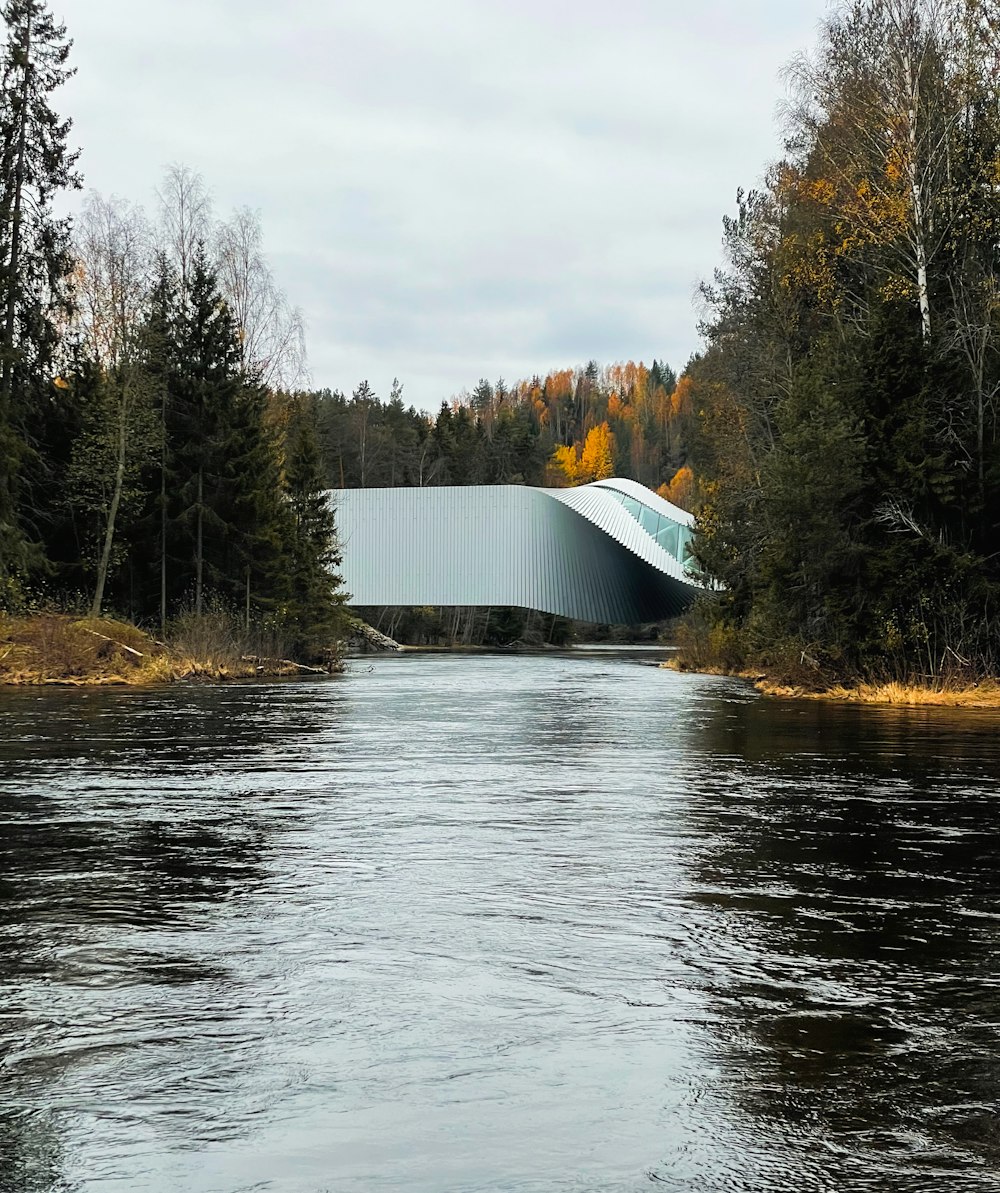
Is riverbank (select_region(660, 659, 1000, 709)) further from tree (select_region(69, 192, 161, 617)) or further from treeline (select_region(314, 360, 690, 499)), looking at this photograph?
treeline (select_region(314, 360, 690, 499))

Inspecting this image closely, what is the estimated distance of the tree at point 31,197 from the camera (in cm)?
3544

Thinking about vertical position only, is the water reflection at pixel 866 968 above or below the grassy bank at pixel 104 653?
below

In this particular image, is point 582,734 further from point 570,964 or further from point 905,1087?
point 905,1087

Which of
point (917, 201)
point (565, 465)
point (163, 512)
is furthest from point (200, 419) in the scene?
point (565, 465)

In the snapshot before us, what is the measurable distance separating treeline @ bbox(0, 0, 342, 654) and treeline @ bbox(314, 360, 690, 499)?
141ft

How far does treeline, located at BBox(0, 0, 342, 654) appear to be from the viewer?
36.0 meters

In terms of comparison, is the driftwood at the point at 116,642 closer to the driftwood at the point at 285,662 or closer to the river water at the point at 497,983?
the driftwood at the point at 285,662

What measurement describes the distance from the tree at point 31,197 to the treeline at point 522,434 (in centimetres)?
4601

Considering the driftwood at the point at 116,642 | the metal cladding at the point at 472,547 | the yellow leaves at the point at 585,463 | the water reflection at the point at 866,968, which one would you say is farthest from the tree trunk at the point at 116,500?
the yellow leaves at the point at 585,463

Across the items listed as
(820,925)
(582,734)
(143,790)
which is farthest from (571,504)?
(820,925)

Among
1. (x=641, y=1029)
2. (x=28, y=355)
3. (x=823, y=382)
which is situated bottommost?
(x=641, y=1029)

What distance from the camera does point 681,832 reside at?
345 inches

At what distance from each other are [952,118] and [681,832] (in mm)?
Answer: 18575

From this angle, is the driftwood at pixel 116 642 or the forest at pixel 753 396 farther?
the driftwood at pixel 116 642
